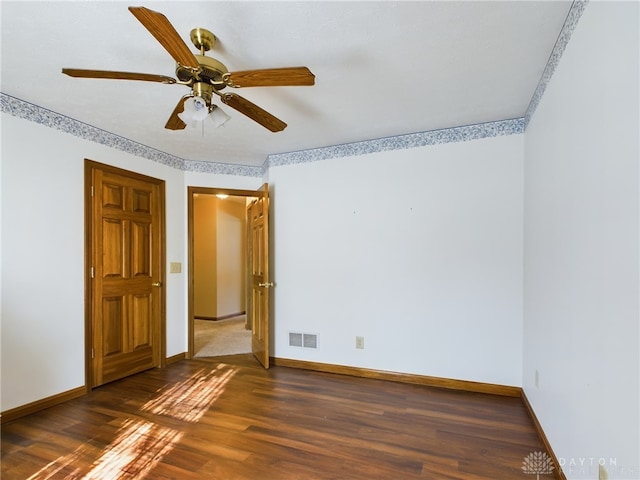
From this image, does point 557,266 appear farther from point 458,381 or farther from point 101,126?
point 101,126

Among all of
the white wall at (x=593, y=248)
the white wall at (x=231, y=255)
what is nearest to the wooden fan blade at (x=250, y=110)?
the white wall at (x=593, y=248)

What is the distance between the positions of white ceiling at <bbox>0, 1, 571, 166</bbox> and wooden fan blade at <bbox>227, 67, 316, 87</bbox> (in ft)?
0.98

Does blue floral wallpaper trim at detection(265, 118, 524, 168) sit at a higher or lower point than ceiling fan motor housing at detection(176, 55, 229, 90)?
higher

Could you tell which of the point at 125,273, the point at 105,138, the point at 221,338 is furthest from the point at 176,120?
the point at 221,338

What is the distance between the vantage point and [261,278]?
3.88 metres

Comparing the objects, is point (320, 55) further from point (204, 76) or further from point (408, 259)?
point (408, 259)

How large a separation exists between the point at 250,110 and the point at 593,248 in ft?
6.22

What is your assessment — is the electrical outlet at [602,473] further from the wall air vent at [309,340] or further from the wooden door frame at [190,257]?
the wooden door frame at [190,257]

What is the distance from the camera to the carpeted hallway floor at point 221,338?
4.47 meters

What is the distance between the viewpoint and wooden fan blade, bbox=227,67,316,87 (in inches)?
63.3

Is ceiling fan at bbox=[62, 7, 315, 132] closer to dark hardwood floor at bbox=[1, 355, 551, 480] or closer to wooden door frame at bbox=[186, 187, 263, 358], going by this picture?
dark hardwood floor at bbox=[1, 355, 551, 480]

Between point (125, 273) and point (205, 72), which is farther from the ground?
point (205, 72)

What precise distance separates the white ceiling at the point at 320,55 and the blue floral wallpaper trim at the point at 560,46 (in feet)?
0.11

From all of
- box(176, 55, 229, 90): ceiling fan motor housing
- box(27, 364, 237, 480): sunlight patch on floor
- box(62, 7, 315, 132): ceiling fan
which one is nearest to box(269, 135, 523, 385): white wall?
box(27, 364, 237, 480): sunlight patch on floor
